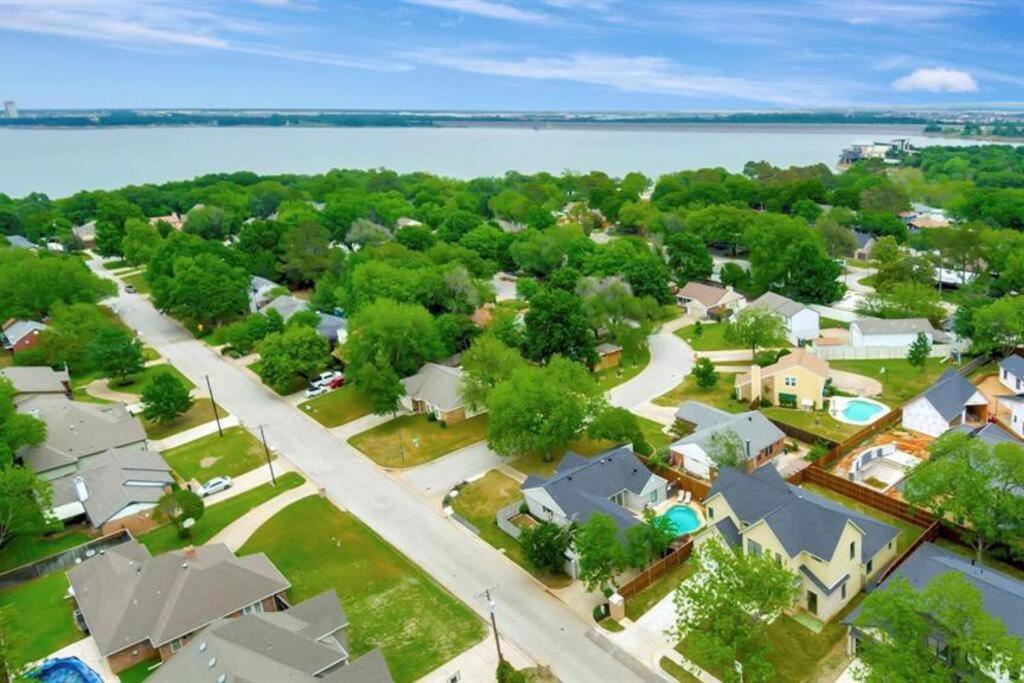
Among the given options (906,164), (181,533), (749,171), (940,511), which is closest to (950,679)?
(940,511)

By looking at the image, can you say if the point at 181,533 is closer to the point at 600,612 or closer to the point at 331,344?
the point at 600,612

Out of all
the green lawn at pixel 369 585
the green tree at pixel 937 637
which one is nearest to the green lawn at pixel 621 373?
the green lawn at pixel 369 585

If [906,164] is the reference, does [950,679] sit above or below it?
below

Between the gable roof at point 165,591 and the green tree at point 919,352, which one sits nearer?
the gable roof at point 165,591

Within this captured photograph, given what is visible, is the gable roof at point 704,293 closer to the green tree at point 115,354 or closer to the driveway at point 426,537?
the driveway at point 426,537

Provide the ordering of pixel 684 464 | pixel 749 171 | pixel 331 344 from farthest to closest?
pixel 749 171 < pixel 331 344 < pixel 684 464

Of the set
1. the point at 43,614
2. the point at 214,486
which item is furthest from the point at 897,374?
the point at 43,614

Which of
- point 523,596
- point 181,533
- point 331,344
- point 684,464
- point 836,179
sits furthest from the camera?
point 836,179
